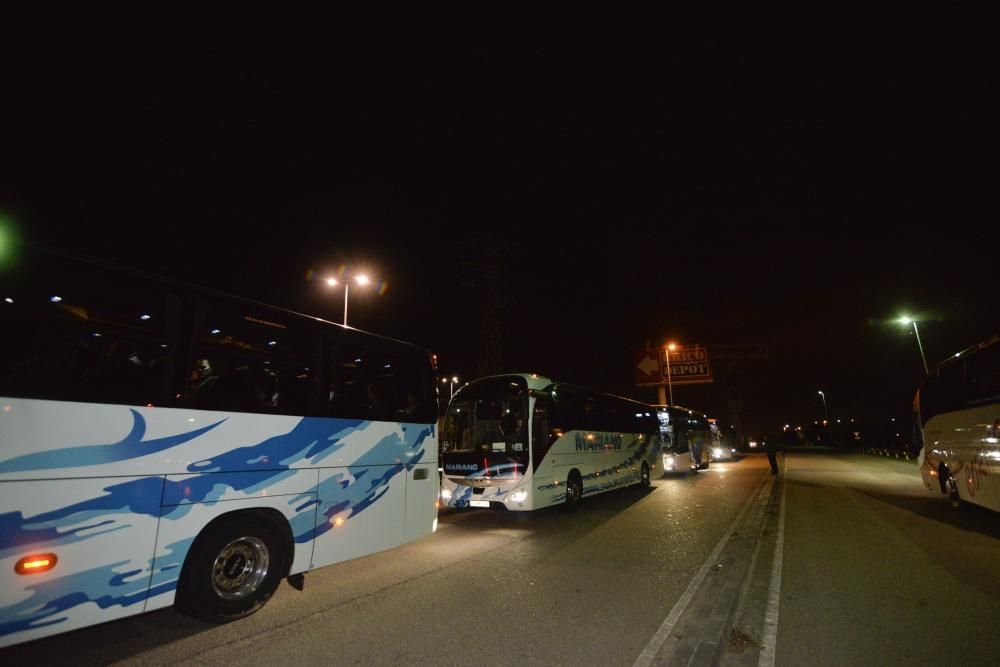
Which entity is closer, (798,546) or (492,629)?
(492,629)

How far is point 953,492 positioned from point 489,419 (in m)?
10.7

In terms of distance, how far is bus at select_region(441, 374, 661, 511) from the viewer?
10.1 m

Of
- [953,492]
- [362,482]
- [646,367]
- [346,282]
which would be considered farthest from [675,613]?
[646,367]

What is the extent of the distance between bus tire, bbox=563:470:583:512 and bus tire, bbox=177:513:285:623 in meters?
7.87

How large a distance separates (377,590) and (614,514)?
22.9 ft

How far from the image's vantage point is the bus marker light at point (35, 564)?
129 inches

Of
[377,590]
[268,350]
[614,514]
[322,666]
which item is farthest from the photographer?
[614,514]

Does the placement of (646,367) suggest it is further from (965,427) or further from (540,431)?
(540,431)

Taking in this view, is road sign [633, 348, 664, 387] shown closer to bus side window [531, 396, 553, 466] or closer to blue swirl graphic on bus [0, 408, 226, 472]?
bus side window [531, 396, 553, 466]

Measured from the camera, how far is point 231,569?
4.63 m

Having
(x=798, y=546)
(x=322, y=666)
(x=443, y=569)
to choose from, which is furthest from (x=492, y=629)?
(x=798, y=546)

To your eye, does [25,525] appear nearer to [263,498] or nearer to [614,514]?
[263,498]

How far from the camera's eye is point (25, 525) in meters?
3.31

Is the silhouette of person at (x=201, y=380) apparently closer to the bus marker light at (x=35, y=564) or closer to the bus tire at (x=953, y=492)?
the bus marker light at (x=35, y=564)
